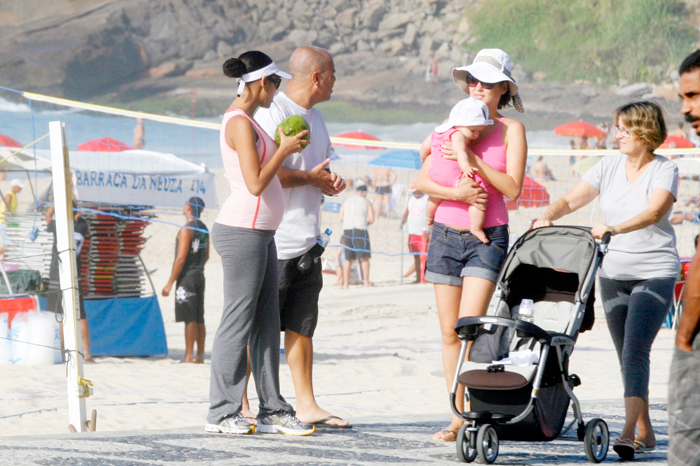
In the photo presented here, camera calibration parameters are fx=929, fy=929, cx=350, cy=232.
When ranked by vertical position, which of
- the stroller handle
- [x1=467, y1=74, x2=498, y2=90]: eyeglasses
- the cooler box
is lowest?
the stroller handle

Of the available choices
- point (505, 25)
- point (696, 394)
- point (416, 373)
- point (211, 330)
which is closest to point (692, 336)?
point (696, 394)

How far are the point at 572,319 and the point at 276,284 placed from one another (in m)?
1.30

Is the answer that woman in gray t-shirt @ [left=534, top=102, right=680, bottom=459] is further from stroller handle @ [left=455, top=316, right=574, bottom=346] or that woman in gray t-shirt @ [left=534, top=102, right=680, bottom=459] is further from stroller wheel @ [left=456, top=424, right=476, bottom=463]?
stroller wheel @ [left=456, top=424, right=476, bottom=463]

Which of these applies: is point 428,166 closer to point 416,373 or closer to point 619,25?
point 416,373

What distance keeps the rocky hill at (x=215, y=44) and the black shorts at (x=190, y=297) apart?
122 ft

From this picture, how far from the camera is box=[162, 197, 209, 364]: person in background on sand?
29.3 feet

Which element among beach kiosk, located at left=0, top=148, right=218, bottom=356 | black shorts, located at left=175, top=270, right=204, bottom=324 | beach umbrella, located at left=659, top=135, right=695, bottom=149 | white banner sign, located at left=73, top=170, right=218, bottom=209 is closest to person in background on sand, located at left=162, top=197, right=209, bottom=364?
black shorts, located at left=175, top=270, right=204, bottom=324

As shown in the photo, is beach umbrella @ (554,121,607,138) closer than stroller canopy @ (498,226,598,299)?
No

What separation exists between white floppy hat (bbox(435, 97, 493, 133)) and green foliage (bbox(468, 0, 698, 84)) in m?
43.1

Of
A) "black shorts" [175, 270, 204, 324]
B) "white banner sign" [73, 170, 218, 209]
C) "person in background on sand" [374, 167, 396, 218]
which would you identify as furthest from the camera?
"person in background on sand" [374, 167, 396, 218]

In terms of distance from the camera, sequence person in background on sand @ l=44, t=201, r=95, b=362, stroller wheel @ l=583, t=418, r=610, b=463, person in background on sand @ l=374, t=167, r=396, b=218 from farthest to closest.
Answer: person in background on sand @ l=374, t=167, r=396, b=218 < person in background on sand @ l=44, t=201, r=95, b=362 < stroller wheel @ l=583, t=418, r=610, b=463

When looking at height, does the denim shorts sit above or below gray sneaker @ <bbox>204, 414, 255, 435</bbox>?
above

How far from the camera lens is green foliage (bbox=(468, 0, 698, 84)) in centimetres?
4544

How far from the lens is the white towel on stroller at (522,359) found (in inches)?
147
